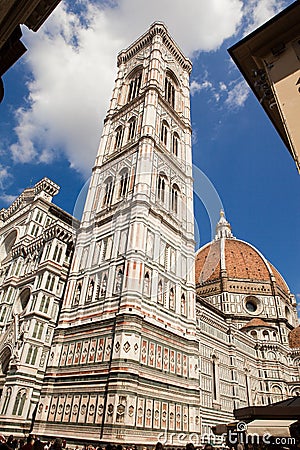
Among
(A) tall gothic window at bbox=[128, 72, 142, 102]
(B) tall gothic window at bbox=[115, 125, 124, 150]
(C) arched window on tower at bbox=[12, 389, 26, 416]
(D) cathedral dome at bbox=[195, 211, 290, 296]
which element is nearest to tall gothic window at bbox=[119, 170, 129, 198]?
(B) tall gothic window at bbox=[115, 125, 124, 150]

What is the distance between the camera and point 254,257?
66.8m

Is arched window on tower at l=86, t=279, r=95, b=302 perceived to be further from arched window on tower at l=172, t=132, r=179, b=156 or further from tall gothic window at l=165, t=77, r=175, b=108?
tall gothic window at l=165, t=77, r=175, b=108

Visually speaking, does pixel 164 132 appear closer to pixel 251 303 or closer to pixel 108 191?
pixel 108 191

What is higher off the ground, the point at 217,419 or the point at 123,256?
the point at 123,256

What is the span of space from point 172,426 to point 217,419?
44.9ft

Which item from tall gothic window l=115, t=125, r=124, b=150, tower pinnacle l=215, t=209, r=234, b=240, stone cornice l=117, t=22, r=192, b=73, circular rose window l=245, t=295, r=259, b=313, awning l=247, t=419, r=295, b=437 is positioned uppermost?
tower pinnacle l=215, t=209, r=234, b=240

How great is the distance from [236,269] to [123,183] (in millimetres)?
42010

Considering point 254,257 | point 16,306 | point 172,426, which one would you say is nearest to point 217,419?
point 172,426

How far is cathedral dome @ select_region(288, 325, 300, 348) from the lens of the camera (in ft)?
168

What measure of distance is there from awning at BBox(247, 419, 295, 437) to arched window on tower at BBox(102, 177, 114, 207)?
2099cm

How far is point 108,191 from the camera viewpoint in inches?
1104

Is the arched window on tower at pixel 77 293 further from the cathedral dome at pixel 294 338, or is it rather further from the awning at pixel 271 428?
the cathedral dome at pixel 294 338

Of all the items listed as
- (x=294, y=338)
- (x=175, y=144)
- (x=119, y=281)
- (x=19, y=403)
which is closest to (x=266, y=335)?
(x=294, y=338)

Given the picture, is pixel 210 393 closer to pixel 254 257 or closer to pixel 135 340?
pixel 135 340
